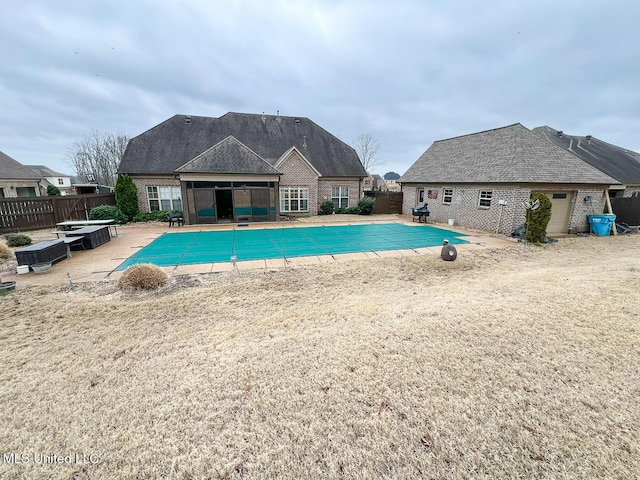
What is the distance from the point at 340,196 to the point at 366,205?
8.37 ft

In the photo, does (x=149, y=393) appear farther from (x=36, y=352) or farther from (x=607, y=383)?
(x=607, y=383)

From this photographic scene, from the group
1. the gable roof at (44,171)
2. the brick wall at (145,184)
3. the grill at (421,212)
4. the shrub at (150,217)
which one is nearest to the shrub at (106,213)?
the shrub at (150,217)

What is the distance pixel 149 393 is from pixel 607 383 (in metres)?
5.48

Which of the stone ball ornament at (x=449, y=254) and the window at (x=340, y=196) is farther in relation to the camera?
the window at (x=340, y=196)

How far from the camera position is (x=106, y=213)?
16297 mm

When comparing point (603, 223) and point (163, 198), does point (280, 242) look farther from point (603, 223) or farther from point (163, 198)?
point (603, 223)

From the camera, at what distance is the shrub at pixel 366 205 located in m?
21.9

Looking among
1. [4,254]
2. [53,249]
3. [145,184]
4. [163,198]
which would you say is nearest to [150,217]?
[163,198]

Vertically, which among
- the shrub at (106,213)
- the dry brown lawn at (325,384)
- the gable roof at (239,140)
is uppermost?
the gable roof at (239,140)

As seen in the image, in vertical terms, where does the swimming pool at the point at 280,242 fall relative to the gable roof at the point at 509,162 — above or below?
below

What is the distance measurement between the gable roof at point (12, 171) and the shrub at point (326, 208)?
24337mm

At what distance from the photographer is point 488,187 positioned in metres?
15.0

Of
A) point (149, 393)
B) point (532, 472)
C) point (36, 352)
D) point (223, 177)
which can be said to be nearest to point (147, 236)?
point (223, 177)

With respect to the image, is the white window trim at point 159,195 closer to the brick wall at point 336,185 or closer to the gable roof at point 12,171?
the brick wall at point 336,185
